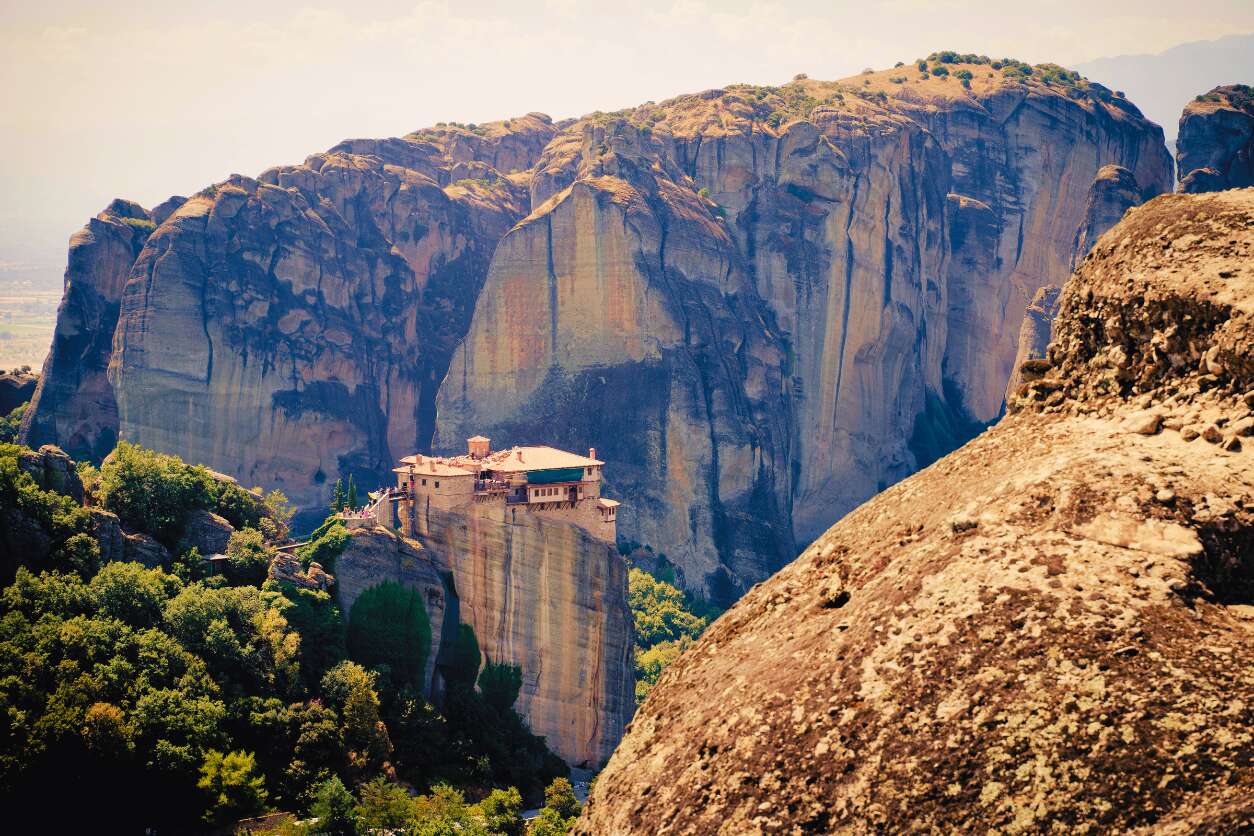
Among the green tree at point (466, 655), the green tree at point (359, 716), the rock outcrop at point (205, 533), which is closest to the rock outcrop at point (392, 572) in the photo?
the green tree at point (466, 655)

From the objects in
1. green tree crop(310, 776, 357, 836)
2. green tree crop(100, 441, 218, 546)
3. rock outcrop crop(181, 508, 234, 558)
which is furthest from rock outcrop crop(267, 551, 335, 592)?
green tree crop(310, 776, 357, 836)

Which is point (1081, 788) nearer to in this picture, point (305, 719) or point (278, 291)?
point (305, 719)

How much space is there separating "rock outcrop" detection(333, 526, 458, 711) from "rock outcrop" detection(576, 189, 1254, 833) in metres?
45.2

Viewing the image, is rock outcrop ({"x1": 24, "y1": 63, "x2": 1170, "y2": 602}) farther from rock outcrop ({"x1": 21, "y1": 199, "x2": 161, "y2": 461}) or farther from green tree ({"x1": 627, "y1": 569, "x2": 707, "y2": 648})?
green tree ({"x1": 627, "y1": 569, "x2": 707, "y2": 648})

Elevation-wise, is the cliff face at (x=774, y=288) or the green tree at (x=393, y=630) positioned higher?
the cliff face at (x=774, y=288)

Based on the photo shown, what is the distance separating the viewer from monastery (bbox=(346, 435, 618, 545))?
58375mm

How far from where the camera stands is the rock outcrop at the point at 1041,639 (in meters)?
8.78

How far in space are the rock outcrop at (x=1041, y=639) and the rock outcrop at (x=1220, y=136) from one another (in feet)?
323

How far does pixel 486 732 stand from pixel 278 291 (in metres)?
55.5

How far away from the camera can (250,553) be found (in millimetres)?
55469

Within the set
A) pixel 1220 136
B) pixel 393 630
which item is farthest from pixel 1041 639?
pixel 1220 136

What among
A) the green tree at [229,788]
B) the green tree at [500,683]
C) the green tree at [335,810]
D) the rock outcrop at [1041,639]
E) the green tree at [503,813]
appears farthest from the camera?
the green tree at [500,683]

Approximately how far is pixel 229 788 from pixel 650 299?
2231 inches

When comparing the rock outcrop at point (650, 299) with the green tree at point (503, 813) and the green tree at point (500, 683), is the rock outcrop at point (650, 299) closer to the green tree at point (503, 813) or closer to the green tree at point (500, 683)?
the green tree at point (500, 683)
